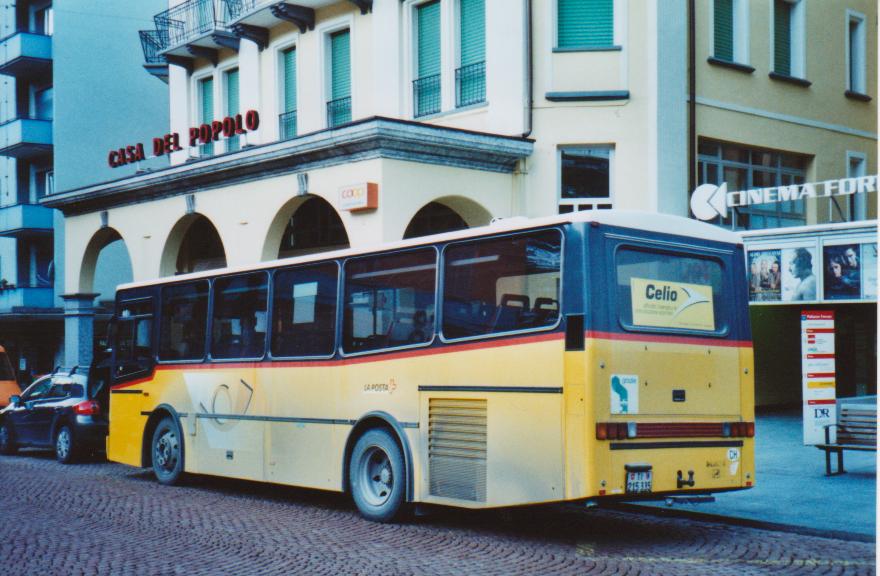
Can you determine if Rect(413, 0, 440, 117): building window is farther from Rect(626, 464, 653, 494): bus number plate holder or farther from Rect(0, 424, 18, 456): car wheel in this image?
Rect(626, 464, 653, 494): bus number plate holder

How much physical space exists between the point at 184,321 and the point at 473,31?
8.97 meters

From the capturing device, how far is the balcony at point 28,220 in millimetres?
38281

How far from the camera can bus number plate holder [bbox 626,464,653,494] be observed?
30.9 ft

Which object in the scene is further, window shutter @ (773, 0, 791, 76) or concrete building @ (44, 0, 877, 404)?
window shutter @ (773, 0, 791, 76)

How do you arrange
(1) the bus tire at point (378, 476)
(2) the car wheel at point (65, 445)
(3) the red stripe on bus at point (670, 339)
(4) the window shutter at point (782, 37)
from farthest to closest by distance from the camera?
(4) the window shutter at point (782, 37) → (2) the car wheel at point (65, 445) → (1) the bus tire at point (378, 476) → (3) the red stripe on bus at point (670, 339)

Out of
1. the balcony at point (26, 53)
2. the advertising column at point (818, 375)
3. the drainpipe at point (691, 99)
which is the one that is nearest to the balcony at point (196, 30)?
the drainpipe at point (691, 99)

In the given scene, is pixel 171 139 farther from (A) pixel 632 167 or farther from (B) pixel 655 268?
(B) pixel 655 268

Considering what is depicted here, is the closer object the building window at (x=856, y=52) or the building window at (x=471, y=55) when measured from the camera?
the building window at (x=471, y=55)

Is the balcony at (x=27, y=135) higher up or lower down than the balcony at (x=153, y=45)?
lower down

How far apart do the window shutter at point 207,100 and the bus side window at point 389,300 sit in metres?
17.0

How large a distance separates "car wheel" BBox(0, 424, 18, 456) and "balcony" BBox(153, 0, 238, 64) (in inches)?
414

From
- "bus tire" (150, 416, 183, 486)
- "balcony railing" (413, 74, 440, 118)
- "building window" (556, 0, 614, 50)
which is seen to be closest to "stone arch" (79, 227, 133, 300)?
"balcony railing" (413, 74, 440, 118)

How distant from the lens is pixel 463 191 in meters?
19.7

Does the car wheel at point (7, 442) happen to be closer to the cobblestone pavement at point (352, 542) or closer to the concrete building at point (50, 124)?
the cobblestone pavement at point (352, 542)
